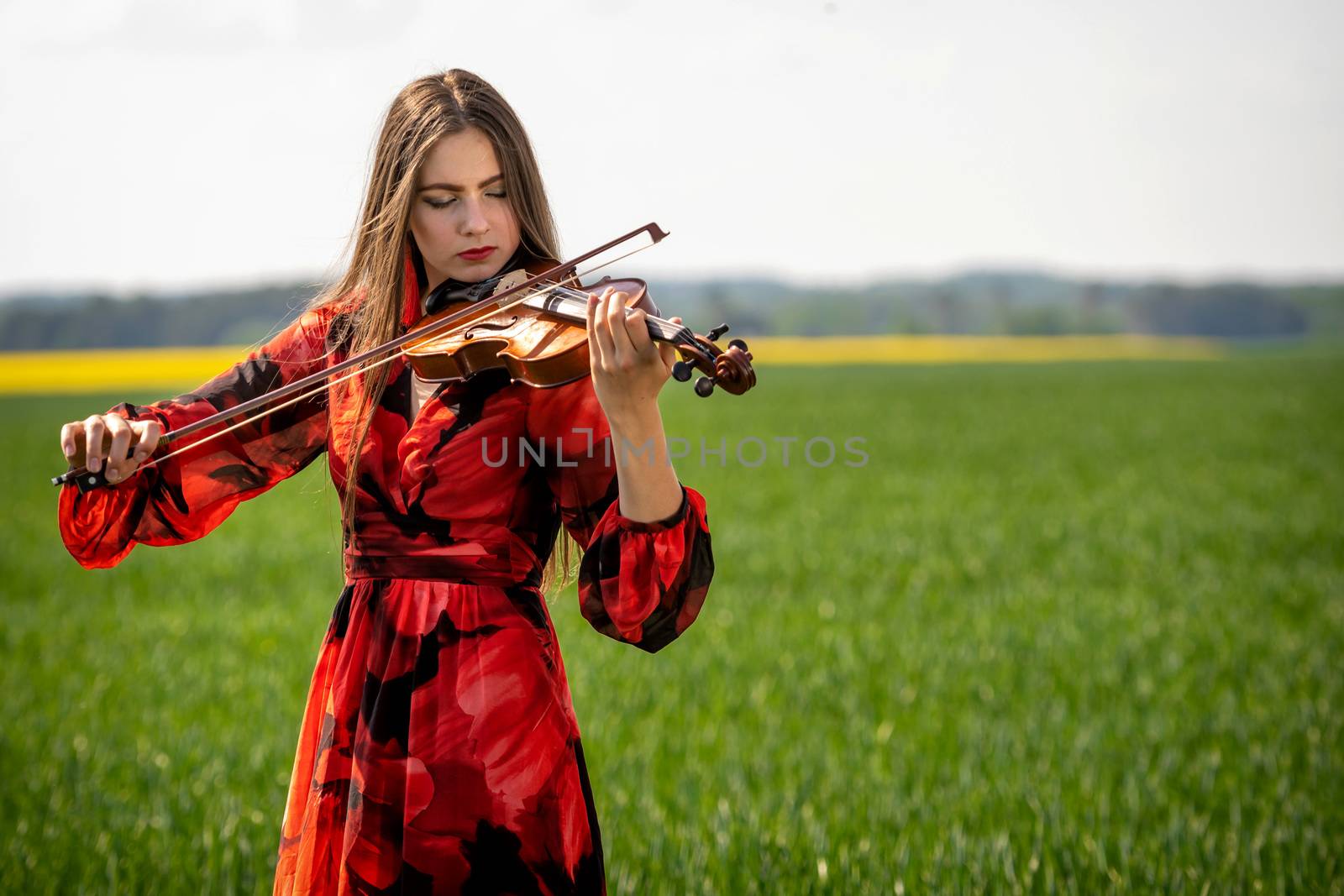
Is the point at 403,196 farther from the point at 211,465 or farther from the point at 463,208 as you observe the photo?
the point at 211,465

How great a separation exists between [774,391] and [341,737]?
37241mm

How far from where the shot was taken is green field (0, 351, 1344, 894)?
4660 millimetres

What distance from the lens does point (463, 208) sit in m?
2.32

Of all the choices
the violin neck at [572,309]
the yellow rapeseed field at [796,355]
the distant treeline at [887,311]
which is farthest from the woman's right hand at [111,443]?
the distant treeline at [887,311]

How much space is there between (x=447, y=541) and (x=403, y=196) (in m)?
0.61

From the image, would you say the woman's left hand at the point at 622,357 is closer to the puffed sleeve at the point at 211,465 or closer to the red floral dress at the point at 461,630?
the red floral dress at the point at 461,630

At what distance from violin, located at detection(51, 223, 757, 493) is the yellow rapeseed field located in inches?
1118

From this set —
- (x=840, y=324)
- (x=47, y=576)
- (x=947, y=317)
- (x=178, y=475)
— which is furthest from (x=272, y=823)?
(x=947, y=317)

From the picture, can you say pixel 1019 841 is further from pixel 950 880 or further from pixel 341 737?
pixel 341 737

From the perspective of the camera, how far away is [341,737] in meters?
2.28

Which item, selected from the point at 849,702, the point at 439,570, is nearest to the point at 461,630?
the point at 439,570

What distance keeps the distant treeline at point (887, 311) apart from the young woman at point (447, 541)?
113 feet

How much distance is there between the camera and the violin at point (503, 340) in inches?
84.7

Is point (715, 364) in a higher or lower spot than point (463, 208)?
lower
